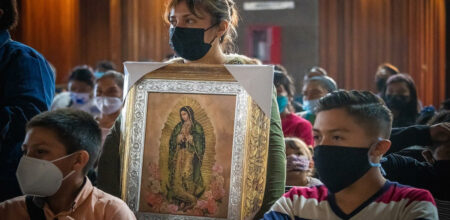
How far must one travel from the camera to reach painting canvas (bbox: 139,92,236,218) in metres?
2.20

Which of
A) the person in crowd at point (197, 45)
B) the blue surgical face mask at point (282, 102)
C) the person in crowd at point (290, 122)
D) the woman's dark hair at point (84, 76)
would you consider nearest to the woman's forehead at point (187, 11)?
the person in crowd at point (197, 45)

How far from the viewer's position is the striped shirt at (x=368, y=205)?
185 cm

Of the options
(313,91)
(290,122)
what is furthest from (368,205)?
(313,91)

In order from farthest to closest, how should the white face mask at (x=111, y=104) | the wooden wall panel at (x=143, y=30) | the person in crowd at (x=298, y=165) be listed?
the wooden wall panel at (x=143, y=30)
the white face mask at (x=111, y=104)
the person in crowd at (x=298, y=165)

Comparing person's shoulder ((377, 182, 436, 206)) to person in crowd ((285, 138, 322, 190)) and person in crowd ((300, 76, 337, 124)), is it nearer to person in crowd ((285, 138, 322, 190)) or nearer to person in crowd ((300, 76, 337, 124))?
person in crowd ((285, 138, 322, 190))

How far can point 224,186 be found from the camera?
86.0 inches

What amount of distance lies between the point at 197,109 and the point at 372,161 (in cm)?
Answer: 66

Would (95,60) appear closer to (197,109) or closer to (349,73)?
(349,73)

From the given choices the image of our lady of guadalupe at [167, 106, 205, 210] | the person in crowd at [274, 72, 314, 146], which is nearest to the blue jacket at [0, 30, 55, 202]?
the image of our lady of guadalupe at [167, 106, 205, 210]

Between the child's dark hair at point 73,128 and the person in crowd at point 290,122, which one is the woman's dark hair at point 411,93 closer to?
the person in crowd at point 290,122

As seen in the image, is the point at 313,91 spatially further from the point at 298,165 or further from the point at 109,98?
the point at 109,98

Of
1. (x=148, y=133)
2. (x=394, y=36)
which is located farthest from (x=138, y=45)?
(x=148, y=133)

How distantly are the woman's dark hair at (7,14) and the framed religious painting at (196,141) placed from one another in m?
0.60

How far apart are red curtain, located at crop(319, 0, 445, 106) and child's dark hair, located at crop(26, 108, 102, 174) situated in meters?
8.75
